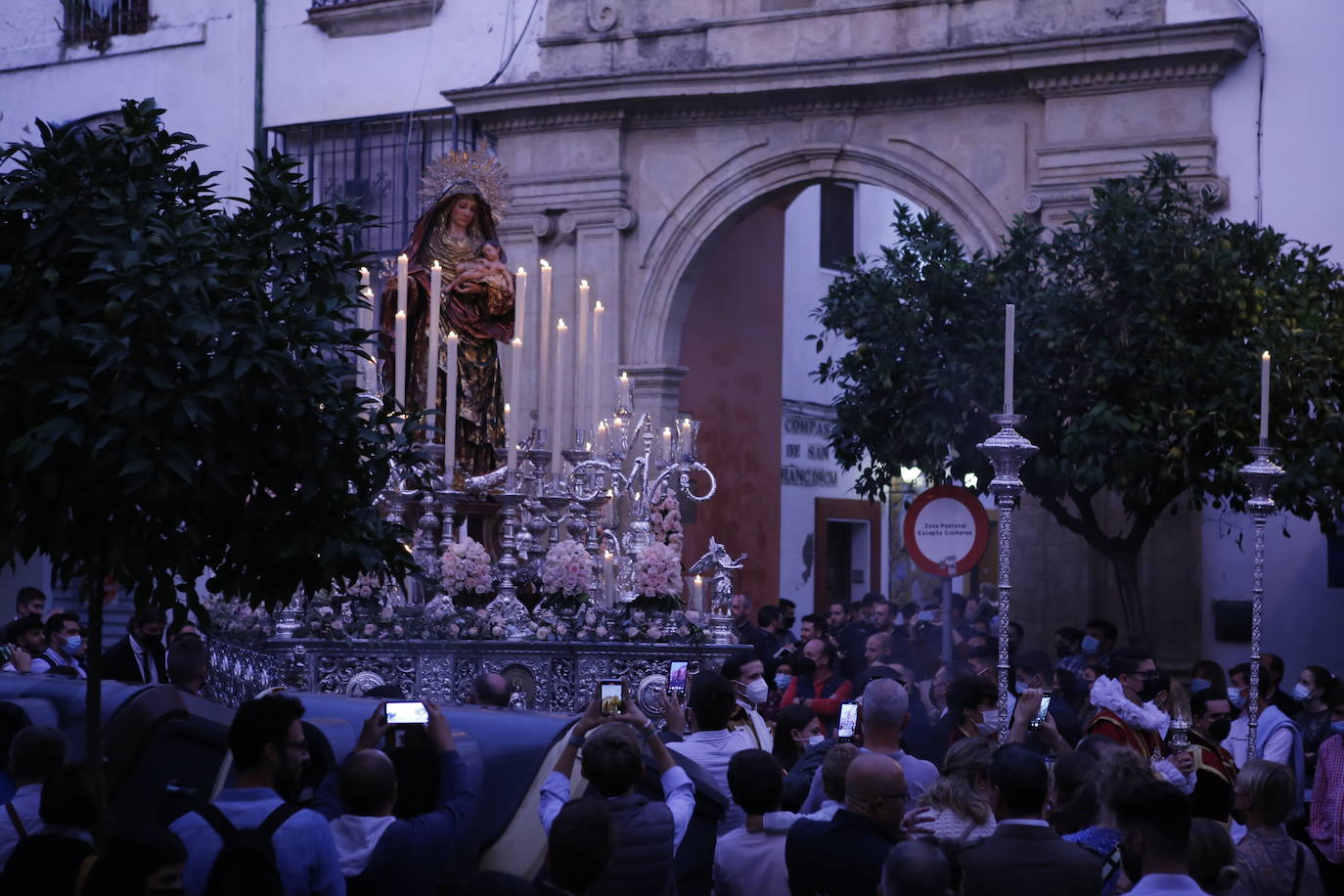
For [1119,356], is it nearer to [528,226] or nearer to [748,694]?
[748,694]

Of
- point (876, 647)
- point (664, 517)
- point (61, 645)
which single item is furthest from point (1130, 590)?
point (61, 645)

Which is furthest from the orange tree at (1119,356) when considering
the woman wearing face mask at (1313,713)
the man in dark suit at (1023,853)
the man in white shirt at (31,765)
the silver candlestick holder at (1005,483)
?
the man in white shirt at (31,765)

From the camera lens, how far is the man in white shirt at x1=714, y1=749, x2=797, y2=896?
18.1 ft

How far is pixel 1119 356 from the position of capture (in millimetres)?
13094

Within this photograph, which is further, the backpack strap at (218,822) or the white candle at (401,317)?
the white candle at (401,317)

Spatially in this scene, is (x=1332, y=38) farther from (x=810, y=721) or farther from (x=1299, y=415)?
(x=810, y=721)

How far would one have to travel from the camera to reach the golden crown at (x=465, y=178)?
12.2 m

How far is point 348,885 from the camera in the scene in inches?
205

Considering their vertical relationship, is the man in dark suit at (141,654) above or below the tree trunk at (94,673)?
below

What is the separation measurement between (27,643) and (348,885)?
20.2 ft

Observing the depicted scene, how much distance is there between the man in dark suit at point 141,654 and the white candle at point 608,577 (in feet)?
8.16

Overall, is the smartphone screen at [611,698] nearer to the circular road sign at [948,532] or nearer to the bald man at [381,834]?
the bald man at [381,834]

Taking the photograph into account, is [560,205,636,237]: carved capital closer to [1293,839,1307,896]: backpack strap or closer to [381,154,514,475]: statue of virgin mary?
[381,154,514,475]: statue of virgin mary

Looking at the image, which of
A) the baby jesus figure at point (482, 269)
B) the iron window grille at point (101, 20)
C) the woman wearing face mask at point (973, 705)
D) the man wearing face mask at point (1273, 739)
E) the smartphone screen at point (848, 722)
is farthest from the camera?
the iron window grille at point (101, 20)
